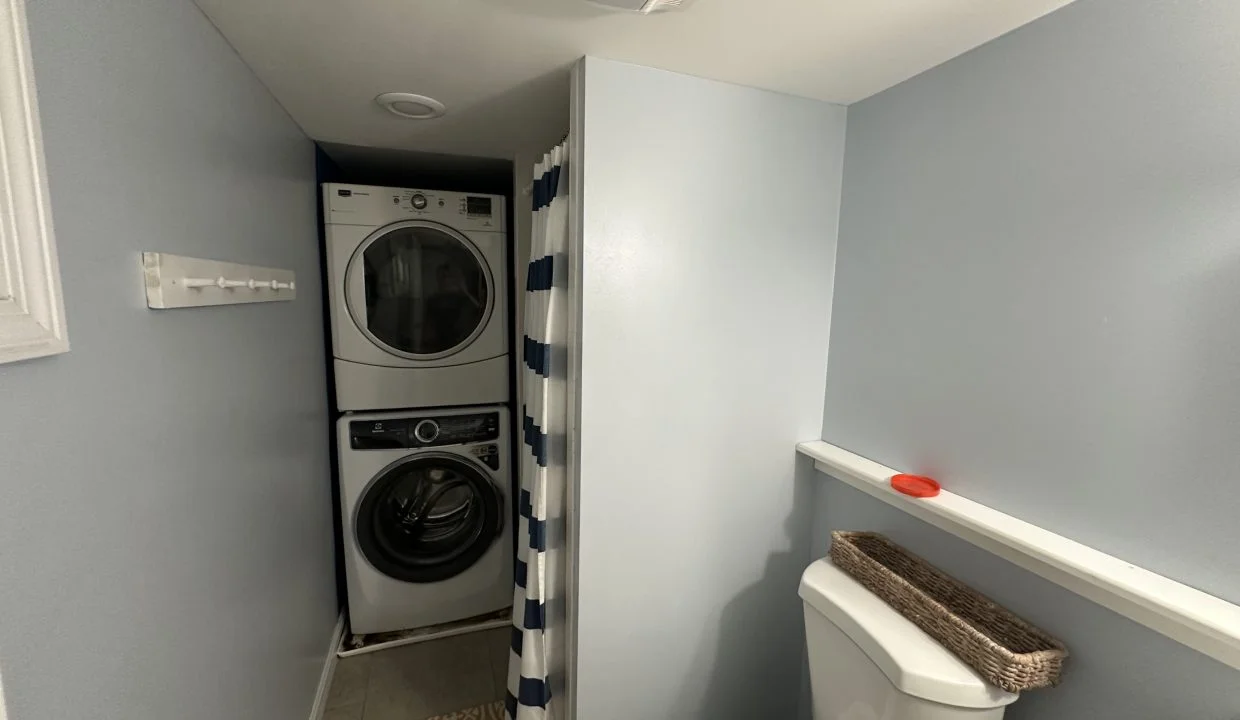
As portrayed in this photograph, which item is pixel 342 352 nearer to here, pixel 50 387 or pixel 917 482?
pixel 50 387

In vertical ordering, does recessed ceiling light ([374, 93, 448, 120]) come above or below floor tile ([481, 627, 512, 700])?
above

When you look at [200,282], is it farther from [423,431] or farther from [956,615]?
[956,615]

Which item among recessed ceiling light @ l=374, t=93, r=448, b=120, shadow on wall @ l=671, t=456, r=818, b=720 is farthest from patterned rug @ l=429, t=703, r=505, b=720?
recessed ceiling light @ l=374, t=93, r=448, b=120

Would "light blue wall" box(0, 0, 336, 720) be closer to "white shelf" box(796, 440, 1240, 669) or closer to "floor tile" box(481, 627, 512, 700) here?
"floor tile" box(481, 627, 512, 700)

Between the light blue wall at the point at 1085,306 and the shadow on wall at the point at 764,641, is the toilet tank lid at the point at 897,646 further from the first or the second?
the shadow on wall at the point at 764,641

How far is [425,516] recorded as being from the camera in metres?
2.19

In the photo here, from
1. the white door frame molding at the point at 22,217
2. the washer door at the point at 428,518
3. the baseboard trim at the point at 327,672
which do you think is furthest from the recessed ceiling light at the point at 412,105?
the baseboard trim at the point at 327,672

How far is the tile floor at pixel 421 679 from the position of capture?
6.05 ft

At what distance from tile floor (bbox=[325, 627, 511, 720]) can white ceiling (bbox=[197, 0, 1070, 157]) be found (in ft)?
6.86

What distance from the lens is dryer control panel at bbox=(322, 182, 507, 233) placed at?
1923 millimetres

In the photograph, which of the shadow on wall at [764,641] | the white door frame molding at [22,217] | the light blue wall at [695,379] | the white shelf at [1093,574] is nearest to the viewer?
the white door frame molding at [22,217]

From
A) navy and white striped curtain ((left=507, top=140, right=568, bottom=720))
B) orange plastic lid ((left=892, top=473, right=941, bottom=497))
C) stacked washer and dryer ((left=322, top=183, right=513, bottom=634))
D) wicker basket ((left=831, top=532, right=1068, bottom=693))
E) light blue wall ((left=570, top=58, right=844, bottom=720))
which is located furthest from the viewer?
stacked washer and dryer ((left=322, top=183, right=513, bottom=634))

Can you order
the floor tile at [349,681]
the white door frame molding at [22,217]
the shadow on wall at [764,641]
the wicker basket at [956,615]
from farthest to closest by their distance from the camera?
the floor tile at [349,681] < the shadow on wall at [764,641] < the wicker basket at [956,615] < the white door frame molding at [22,217]

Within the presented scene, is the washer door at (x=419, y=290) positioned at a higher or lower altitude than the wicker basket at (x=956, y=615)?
higher
